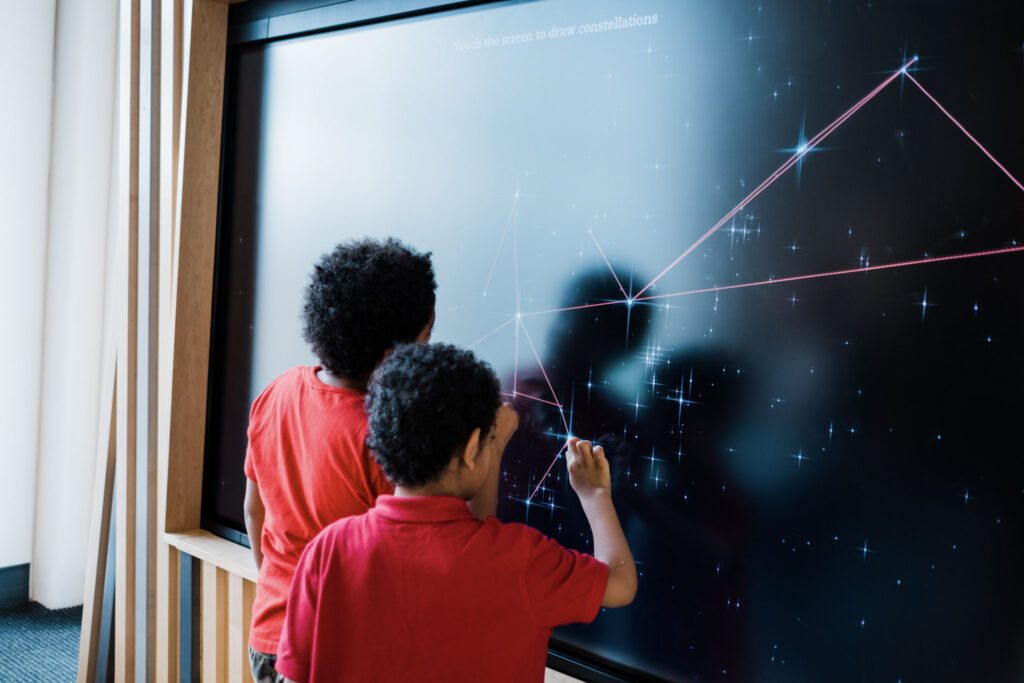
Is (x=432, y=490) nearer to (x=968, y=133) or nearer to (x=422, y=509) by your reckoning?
(x=422, y=509)

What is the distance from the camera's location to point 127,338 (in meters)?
2.57

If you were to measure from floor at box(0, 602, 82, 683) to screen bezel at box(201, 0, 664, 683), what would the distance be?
3.33 feet

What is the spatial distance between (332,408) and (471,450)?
315mm

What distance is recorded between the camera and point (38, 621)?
3.35 m

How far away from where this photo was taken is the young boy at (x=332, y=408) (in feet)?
4.49

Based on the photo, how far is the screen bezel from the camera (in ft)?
6.44

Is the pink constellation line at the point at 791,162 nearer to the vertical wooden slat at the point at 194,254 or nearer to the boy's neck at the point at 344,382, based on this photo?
the boy's neck at the point at 344,382

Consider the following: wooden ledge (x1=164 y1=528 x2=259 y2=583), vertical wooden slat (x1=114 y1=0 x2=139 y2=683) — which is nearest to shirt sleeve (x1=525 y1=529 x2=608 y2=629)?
wooden ledge (x1=164 y1=528 x2=259 y2=583)

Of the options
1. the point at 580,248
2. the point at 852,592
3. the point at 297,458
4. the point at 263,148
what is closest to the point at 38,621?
the point at 263,148

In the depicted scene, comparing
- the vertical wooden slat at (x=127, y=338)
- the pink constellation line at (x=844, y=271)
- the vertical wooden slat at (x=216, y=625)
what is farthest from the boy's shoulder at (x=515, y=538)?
the vertical wooden slat at (x=127, y=338)

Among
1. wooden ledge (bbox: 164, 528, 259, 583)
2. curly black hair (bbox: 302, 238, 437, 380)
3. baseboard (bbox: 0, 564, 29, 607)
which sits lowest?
baseboard (bbox: 0, 564, 29, 607)

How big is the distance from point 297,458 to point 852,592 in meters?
0.90

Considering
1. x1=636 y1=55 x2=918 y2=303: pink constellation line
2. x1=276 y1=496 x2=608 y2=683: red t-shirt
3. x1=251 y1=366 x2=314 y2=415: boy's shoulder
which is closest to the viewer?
x1=276 y1=496 x2=608 y2=683: red t-shirt

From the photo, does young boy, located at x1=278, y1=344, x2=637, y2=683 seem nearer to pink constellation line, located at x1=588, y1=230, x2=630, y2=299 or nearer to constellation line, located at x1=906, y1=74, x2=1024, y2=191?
pink constellation line, located at x1=588, y1=230, x2=630, y2=299
